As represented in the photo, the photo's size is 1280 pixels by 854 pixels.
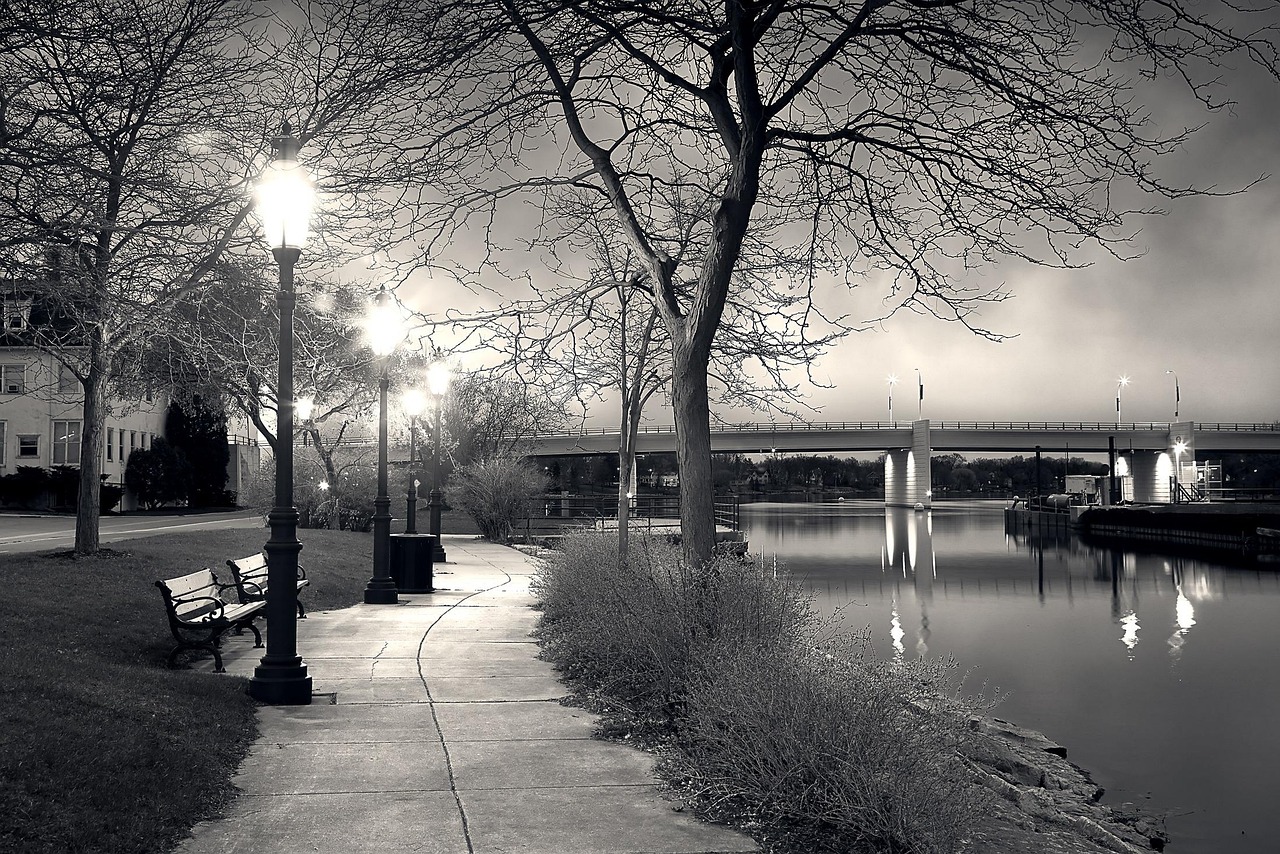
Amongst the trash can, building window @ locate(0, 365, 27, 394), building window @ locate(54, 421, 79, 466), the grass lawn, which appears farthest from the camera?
building window @ locate(54, 421, 79, 466)

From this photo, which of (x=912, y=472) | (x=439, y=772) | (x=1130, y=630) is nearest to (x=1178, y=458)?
(x=912, y=472)

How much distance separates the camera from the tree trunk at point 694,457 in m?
10.7

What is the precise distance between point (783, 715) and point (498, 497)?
3571cm

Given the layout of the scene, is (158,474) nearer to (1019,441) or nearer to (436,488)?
(436,488)

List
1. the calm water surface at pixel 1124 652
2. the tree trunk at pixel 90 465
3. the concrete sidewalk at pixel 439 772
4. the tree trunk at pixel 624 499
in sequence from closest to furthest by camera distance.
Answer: the concrete sidewalk at pixel 439 772 → the calm water surface at pixel 1124 652 → the tree trunk at pixel 624 499 → the tree trunk at pixel 90 465

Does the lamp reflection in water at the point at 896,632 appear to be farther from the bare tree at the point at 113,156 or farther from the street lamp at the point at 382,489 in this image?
the bare tree at the point at 113,156

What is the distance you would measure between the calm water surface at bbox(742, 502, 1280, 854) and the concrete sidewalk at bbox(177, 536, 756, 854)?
12.8ft

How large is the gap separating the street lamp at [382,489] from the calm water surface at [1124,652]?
6.98m

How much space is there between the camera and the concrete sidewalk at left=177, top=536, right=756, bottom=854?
5.91 meters

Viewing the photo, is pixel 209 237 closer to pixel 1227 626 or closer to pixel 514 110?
pixel 514 110

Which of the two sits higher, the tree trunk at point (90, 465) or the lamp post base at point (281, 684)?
the tree trunk at point (90, 465)

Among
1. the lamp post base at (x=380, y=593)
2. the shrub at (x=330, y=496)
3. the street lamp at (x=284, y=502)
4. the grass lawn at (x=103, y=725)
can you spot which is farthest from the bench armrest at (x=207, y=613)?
the shrub at (x=330, y=496)

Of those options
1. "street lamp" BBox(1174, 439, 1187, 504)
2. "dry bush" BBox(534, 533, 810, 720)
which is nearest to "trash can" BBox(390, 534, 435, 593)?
"dry bush" BBox(534, 533, 810, 720)

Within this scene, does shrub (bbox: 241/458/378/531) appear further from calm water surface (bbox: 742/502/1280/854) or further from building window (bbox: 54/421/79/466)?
building window (bbox: 54/421/79/466)
